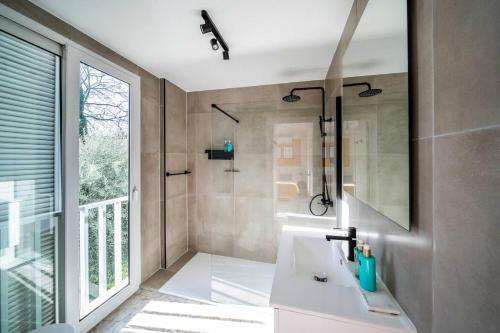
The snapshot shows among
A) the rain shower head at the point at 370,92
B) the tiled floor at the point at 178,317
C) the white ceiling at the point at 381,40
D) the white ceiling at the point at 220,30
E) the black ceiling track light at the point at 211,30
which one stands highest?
the white ceiling at the point at 220,30

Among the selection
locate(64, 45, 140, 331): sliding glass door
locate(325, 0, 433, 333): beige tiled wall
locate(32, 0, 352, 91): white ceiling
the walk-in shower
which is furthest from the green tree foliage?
locate(325, 0, 433, 333): beige tiled wall

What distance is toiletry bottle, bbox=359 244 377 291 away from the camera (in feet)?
2.82

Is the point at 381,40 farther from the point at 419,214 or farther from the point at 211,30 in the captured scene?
the point at 211,30

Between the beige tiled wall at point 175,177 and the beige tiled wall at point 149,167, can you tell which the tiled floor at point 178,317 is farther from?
the beige tiled wall at point 175,177

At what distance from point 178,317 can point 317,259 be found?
1.30 metres

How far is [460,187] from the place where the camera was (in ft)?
1.56

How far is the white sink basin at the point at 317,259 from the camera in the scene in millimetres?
1208

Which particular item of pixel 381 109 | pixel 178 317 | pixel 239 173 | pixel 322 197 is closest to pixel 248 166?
pixel 239 173

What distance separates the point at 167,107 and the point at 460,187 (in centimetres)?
265

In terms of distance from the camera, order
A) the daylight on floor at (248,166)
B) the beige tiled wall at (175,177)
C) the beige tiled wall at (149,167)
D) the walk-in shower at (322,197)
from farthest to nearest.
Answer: the beige tiled wall at (175,177) → the beige tiled wall at (149,167) → the walk-in shower at (322,197) → the daylight on floor at (248,166)

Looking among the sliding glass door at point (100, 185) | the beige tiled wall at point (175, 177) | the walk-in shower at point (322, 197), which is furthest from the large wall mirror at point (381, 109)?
the beige tiled wall at point (175, 177)

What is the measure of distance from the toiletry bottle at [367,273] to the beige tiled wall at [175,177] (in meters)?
2.20

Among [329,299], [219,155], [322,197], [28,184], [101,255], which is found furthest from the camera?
[219,155]

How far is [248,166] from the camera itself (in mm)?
2475
